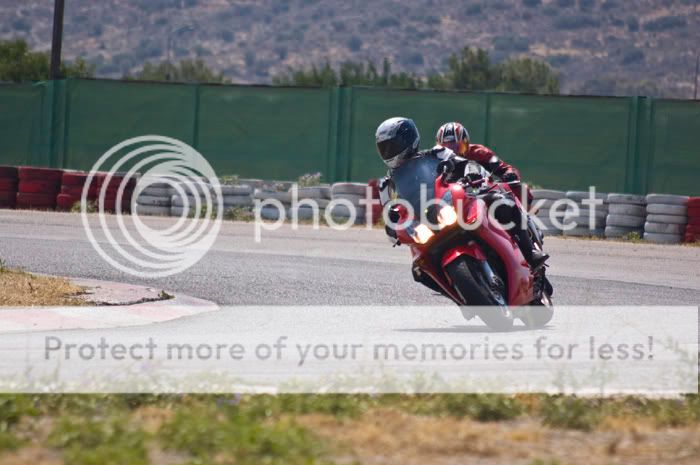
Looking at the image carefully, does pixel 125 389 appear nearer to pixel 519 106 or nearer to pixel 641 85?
pixel 519 106

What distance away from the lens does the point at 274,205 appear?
22578mm

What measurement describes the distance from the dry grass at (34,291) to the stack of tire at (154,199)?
10.5 metres

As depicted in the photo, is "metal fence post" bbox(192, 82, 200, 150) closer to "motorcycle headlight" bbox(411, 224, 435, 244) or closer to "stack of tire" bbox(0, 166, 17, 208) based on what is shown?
"stack of tire" bbox(0, 166, 17, 208)

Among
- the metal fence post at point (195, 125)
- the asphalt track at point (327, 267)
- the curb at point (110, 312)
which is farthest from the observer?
the metal fence post at point (195, 125)

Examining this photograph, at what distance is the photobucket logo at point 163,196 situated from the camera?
51.3ft

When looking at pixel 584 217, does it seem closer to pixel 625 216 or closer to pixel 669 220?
pixel 625 216

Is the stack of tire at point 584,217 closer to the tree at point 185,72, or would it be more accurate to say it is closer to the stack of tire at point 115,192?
the stack of tire at point 115,192

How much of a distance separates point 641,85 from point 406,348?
75.8 meters

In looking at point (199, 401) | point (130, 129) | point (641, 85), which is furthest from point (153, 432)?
point (641, 85)

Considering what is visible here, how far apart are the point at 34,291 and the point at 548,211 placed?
11.8 meters

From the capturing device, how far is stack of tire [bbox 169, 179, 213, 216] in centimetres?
2261

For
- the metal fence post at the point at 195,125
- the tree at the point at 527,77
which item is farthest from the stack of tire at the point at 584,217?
the tree at the point at 527,77

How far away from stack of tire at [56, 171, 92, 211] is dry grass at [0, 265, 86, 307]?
36.6 ft

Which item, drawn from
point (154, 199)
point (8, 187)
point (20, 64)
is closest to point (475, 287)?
point (154, 199)
